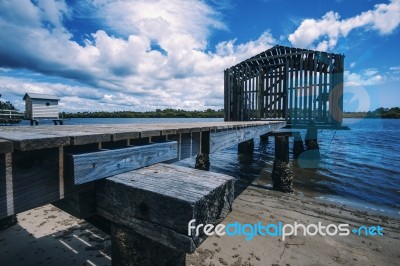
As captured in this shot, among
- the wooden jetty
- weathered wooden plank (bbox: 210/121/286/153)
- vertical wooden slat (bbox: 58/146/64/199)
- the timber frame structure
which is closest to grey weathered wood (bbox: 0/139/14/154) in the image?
the wooden jetty

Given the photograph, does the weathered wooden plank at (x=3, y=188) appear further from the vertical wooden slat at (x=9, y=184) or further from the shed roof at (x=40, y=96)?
the shed roof at (x=40, y=96)

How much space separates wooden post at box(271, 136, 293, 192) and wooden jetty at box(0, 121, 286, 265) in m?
8.33

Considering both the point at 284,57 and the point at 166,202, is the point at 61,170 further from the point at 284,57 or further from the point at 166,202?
the point at 284,57

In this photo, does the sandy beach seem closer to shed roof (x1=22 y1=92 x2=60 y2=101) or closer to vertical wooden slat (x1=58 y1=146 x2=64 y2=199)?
vertical wooden slat (x1=58 y1=146 x2=64 y2=199)

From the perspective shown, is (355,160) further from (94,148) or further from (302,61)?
(94,148)

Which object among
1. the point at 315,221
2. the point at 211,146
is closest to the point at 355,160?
the point at 315,221

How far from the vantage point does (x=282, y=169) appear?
9273 millimetres

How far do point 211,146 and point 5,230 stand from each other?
557 cm

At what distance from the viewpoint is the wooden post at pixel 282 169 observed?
9.18 meters

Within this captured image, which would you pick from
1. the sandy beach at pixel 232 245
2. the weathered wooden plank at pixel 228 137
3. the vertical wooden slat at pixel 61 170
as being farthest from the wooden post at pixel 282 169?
the vertical wooden slat at pixel 61 170

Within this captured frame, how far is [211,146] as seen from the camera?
4363 millimetres

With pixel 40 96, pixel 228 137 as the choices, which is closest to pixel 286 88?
pixel 228 137

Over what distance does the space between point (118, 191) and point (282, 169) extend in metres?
8.80

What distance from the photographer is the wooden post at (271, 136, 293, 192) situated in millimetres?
9180
